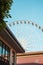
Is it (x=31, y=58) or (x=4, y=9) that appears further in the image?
(x=31, y=58)

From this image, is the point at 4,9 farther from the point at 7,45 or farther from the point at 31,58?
the point at 31,58

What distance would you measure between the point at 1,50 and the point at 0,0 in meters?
8.13

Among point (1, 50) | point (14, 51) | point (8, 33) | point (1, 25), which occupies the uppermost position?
point (1, 25)

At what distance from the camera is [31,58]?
32.8 metres

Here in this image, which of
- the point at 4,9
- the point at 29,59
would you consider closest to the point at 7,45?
the point at 4,9

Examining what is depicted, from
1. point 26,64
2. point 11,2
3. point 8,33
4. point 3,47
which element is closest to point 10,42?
point 3,47

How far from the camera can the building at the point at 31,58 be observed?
106 feet

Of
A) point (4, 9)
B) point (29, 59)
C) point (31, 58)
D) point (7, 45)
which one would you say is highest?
point (4, 9)

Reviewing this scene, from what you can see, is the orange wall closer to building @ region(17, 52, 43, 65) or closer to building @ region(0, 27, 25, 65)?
building @ region(17, 52, 43, 65)

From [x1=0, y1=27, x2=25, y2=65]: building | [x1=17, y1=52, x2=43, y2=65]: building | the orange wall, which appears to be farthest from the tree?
the orange wall

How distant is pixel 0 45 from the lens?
15.6 metres

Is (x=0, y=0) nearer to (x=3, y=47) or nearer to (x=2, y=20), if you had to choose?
(x=2, y=20)

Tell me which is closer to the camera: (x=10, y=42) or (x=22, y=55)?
(x=10, y=42)

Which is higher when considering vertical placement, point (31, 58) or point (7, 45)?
point (7, 45)
